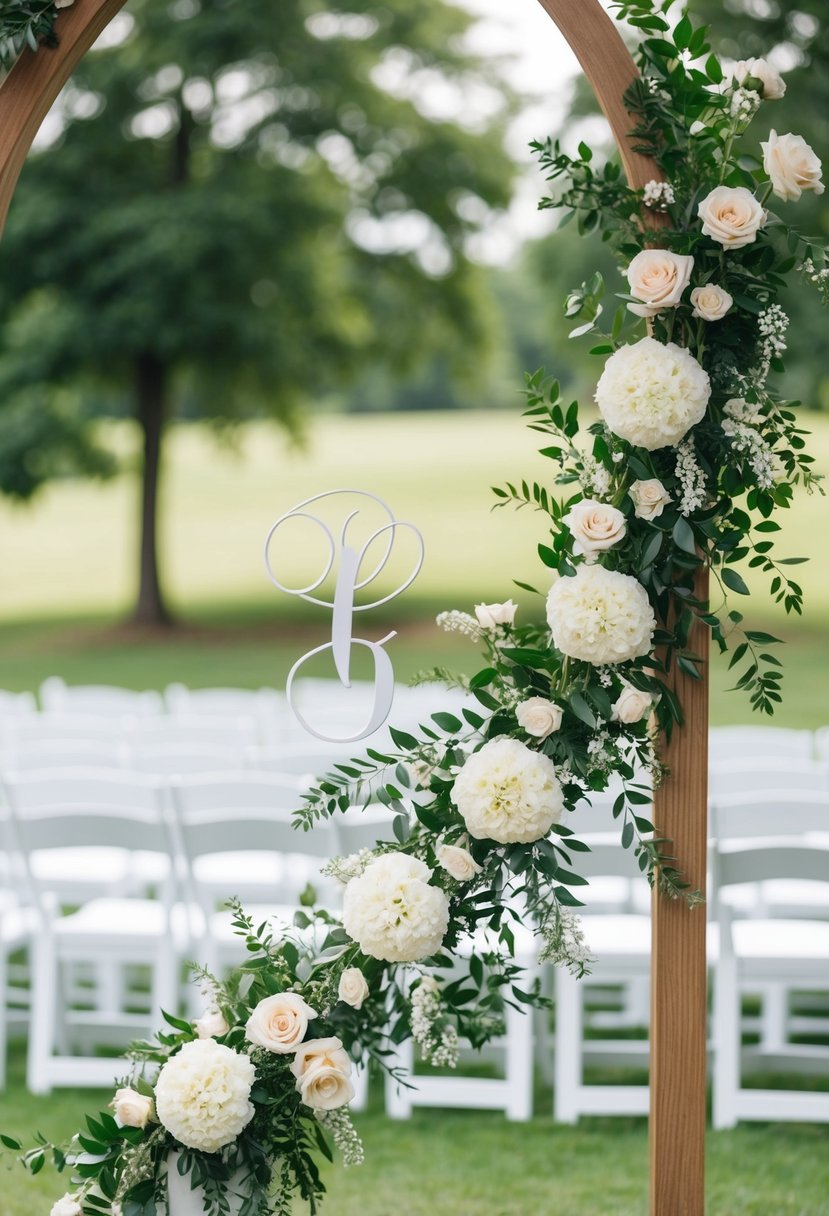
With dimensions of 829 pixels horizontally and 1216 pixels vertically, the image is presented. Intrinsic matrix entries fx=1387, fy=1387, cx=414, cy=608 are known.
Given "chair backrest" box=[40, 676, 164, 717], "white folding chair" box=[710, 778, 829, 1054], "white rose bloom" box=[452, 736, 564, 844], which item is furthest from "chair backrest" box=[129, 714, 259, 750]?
"white rose bloom" box=[452, 736, 564, 844]

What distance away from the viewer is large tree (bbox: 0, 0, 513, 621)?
17328mm

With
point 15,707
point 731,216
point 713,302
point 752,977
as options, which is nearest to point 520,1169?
point 752,977

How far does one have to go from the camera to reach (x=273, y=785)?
475 cm

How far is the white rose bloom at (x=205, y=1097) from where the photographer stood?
268 cm

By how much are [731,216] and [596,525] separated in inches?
25.8

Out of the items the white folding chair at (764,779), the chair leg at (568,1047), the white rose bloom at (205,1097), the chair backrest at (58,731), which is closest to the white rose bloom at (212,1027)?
the white rose bloom at (205,1097)

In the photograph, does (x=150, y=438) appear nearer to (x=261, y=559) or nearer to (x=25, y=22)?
(x=261, y=559)

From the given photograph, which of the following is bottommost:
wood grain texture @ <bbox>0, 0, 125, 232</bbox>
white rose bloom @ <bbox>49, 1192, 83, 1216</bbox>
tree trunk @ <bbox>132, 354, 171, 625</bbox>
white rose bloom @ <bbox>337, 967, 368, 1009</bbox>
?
white rose bloom @ <bbox>49, 1192, 83, 1216</bbox>

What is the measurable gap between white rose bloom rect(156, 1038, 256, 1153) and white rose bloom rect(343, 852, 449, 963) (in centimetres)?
36

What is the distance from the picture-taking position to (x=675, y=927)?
2.89m

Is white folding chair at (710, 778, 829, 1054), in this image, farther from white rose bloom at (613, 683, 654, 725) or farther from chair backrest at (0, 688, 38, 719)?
chair backrest at (0, 688, 38, 719)

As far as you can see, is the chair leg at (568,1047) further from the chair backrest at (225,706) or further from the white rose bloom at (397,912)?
the chair backrest at (225,706)

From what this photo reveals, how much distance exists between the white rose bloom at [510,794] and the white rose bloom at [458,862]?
5cm

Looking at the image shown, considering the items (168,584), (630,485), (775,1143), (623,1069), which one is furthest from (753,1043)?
(168,584)
